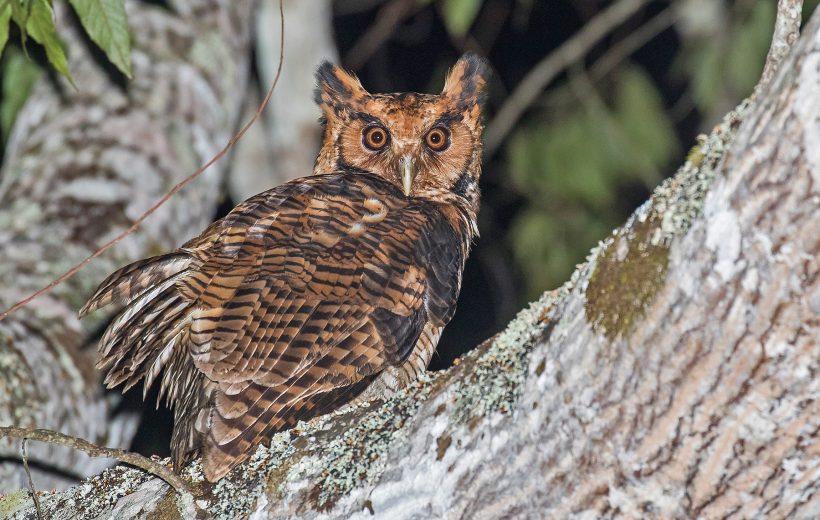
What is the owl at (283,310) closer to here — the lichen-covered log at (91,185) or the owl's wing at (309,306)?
the owl's wing at (309,306)

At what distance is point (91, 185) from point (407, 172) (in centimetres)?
121

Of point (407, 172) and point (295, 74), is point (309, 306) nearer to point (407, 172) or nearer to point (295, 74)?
point (407, 172)

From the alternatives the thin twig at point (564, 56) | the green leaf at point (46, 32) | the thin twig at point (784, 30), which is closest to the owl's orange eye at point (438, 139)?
the green leaf at point (46, 32)

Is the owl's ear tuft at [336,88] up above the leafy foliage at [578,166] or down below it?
below

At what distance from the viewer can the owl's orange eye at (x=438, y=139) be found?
3.44 m

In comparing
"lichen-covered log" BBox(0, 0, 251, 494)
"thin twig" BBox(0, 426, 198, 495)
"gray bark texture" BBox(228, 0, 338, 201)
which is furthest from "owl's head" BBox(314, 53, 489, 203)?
"gray bark texture" BBox(228, 0, 338, 201)

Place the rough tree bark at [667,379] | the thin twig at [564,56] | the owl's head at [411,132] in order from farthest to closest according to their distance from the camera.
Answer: the thin twig at [564,56] → the owl's head at [411,132] → the rough tree bark at [667,379]

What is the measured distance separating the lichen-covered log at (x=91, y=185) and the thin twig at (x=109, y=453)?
0.85 meters

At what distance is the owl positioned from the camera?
7.55 feet

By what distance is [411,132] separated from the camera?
3.38 metres

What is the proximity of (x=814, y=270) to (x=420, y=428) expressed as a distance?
0.79 metres

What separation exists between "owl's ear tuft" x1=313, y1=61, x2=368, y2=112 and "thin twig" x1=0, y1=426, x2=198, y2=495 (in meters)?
1.87

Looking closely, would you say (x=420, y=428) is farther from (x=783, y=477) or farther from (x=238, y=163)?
(x=238, y=163)

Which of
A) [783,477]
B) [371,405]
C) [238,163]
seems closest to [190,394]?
[371,405]
